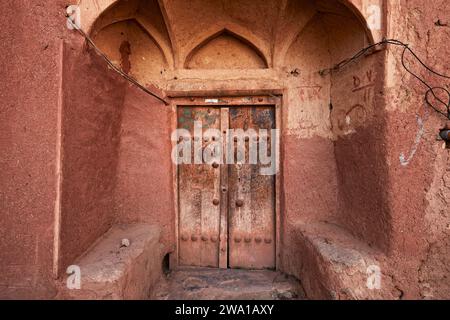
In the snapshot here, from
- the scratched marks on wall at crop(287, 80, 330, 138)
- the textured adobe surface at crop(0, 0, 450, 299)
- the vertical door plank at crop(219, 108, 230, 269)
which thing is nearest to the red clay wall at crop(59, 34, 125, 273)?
the textured adobe surface at crop(0, 0, 450, 299)

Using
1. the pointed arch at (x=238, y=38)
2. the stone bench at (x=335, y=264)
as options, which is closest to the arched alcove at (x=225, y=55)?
the pointed arch at (x=238, y=38)

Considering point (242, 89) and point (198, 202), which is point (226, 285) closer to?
point (198, 202)

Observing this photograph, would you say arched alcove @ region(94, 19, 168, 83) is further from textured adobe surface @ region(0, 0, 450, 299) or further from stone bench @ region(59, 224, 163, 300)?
stone bench @ region(59, 224, 163, 300)

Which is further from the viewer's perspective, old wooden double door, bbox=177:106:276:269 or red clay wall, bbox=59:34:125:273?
old wooden double door, bbox=177:106:276:269

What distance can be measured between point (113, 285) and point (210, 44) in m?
2.68

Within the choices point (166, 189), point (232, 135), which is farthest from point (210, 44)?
point (166, 189)

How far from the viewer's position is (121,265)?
1.98m

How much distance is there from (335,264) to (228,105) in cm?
194

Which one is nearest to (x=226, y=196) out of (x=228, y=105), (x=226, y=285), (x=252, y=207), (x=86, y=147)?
(x=252, y=207)

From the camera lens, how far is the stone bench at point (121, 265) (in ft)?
5.92

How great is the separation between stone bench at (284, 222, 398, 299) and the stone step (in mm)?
206

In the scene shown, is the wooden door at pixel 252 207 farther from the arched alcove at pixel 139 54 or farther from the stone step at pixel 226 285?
the arched alcove at pixel 139 54

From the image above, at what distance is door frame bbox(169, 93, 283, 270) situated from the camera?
291 cm

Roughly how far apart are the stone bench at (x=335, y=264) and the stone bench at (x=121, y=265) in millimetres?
1521
